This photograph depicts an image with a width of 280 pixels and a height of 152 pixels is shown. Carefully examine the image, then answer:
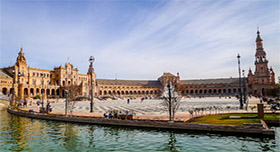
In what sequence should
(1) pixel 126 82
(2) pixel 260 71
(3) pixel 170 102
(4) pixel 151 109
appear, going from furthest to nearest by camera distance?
(1) pixel 126 82
(2) pixel 260 71
(4) pixel 151 109
(3) pixel 170 102

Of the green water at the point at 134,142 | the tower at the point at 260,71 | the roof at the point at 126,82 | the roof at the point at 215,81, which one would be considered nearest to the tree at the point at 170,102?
the green water at the point at 134,142

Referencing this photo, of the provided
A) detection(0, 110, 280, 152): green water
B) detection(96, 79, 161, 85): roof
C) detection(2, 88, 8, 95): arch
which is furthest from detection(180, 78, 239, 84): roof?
detection(0, 110, 280, 152): green water

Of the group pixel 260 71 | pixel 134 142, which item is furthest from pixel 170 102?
pixel 260 71

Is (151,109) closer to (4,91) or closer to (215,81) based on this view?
(4,91)

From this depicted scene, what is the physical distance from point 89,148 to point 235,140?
1027cm

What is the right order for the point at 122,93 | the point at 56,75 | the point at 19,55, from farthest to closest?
the point at 122,93 < the point at 56,75 < the point at 19,55

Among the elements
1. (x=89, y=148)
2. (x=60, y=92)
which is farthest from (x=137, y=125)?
(x=60, y=92)

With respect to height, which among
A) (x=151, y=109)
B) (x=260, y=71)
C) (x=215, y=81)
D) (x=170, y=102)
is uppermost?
(x=260, y=71)

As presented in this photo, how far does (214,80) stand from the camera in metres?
150

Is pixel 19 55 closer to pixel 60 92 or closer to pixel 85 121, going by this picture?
pixel 60 92

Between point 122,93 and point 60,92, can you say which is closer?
point 60,92

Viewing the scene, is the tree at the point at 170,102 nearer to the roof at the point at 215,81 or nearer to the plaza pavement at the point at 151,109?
the plaza pavement at the point at 151,109

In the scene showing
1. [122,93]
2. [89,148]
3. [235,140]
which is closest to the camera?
[89,148]

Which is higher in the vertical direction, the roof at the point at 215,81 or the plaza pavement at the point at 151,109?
the roof at the point at 215,81
